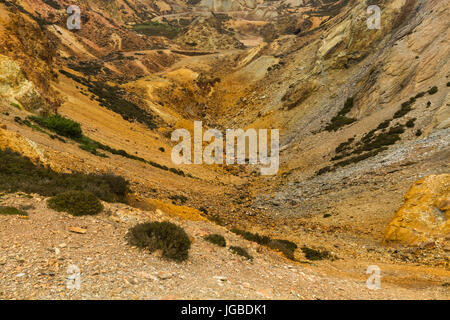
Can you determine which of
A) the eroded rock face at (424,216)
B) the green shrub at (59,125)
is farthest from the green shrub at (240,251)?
the green shrub at (59,125)

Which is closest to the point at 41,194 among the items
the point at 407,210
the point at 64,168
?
the point at 64,168

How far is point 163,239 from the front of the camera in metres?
7.23

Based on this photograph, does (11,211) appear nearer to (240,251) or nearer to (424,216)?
(240,251)

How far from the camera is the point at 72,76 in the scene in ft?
128

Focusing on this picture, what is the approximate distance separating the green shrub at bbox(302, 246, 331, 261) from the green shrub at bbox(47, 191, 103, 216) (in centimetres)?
902

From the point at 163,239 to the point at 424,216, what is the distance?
11176mm

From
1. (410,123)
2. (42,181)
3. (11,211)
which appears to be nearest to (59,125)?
(42,181)

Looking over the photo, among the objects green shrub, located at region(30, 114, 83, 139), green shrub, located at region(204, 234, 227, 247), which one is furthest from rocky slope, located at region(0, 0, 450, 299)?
green shrub, located at region(30, 114, 83, 139)

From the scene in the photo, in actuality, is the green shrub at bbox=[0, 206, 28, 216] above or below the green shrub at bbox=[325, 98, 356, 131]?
below

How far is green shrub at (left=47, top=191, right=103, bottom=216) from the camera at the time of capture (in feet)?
26.1

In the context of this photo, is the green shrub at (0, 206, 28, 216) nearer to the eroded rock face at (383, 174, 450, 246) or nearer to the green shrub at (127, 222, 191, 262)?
the green shrub at (127, 222, 191, 262)

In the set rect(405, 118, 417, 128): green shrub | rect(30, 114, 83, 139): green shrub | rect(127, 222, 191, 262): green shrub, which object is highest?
rect(405, 118, 417, 128): green shrub

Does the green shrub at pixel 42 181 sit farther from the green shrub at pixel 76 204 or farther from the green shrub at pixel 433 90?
the green shrub at pixel 433 90
